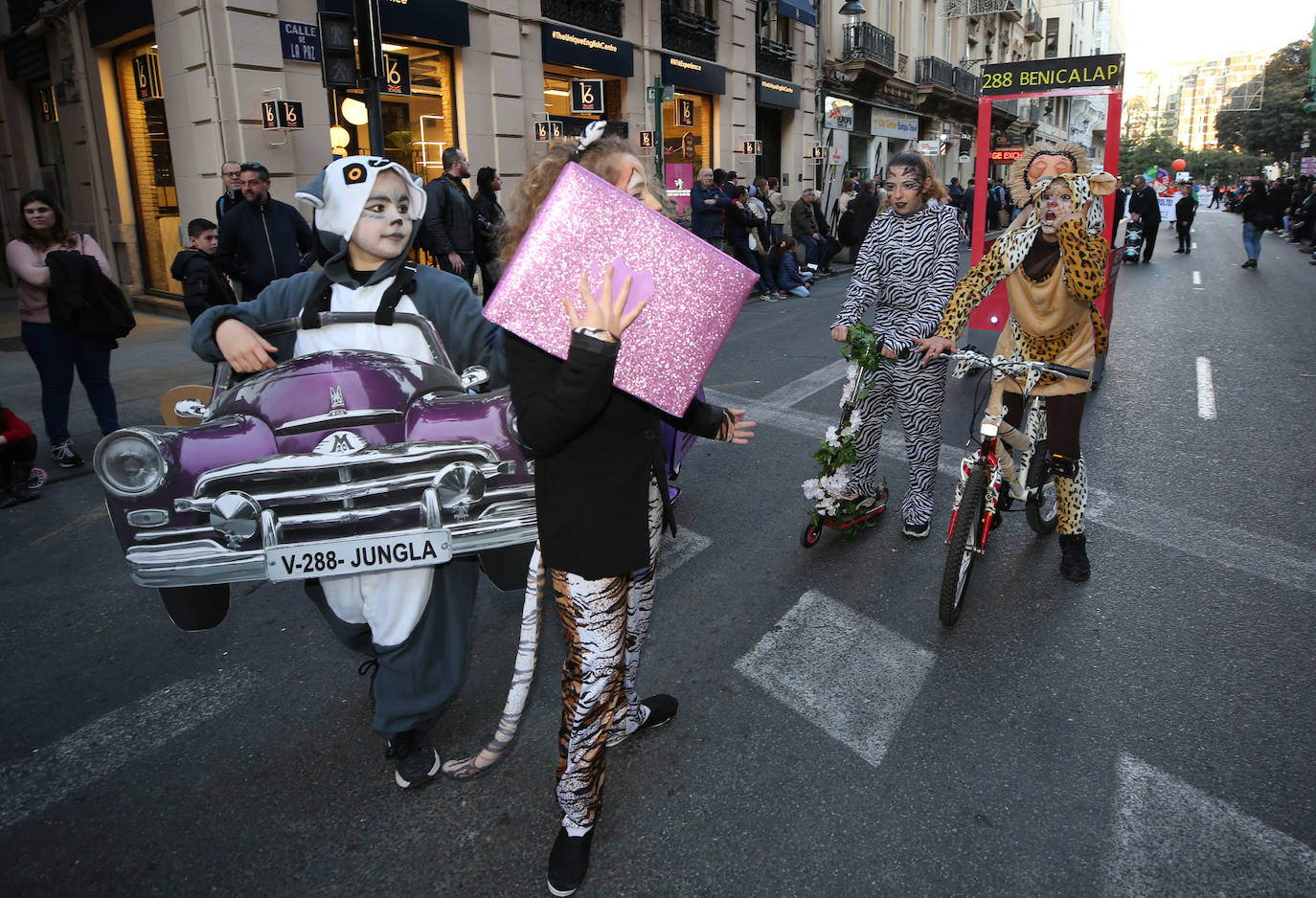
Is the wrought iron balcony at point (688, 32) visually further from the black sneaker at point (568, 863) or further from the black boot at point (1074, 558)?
the black sneaker at point (568, 863)

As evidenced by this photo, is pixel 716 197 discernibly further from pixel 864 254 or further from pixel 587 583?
pixel 587 583

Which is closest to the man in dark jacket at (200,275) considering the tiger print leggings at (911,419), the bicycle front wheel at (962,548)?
the tiger print leggings at (911,419)

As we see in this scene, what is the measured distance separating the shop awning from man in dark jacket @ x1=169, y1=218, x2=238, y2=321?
20.2 metres

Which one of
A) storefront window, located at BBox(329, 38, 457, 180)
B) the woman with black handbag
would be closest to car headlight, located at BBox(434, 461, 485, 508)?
the woman with black handbag

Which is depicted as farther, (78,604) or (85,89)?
(85,89)

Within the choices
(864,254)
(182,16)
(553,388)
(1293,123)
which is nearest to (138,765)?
(553,388)

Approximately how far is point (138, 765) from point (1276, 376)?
983 centimetres

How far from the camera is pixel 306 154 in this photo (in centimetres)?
1199

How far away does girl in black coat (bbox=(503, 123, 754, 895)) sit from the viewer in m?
1.84

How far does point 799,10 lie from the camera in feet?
76.7

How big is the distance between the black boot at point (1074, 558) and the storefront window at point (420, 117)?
1202 cm

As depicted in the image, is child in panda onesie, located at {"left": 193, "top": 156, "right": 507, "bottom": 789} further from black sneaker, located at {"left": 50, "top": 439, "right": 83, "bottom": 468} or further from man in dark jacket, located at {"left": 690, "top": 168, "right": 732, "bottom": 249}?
man in dark jacket, located at {"left": 690, "top": 168, "right": 732, "bottom": 249}

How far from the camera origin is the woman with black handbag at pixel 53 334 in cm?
584

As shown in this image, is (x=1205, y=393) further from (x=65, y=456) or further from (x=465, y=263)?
(x=65, y=456)
